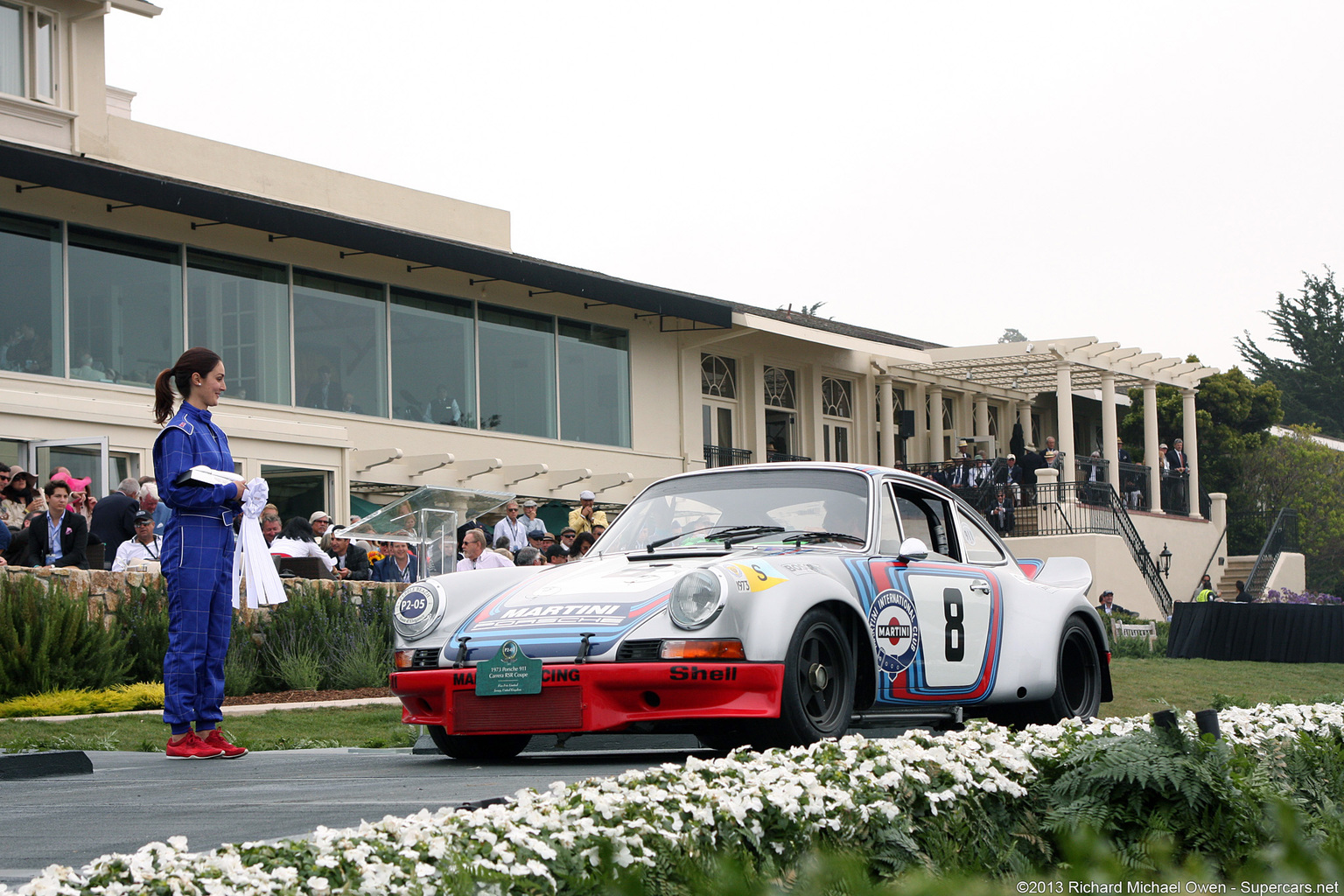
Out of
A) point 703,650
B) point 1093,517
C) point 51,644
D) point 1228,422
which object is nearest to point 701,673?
point 703,650

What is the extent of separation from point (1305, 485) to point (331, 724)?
46749 mm

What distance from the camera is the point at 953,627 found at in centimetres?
821

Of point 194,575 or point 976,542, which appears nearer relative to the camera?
point 194,575

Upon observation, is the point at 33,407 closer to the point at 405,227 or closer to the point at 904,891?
the point at 405,227

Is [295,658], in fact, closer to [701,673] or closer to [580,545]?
[580,545]

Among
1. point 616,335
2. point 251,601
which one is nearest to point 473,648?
point 251,601

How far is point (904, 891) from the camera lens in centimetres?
172

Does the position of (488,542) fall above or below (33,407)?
below

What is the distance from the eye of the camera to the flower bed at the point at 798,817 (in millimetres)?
3299

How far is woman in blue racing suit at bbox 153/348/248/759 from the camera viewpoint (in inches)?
305

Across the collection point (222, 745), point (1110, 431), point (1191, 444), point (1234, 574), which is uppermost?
point (1110, 431)

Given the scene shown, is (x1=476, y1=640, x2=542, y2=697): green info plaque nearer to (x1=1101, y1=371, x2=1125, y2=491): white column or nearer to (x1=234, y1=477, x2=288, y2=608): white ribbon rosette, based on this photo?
(x1=234, y1=477, x2=288, y2=608): white ribbon rosette

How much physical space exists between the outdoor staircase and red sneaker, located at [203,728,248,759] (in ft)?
123

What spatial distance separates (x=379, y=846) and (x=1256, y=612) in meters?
21.4
